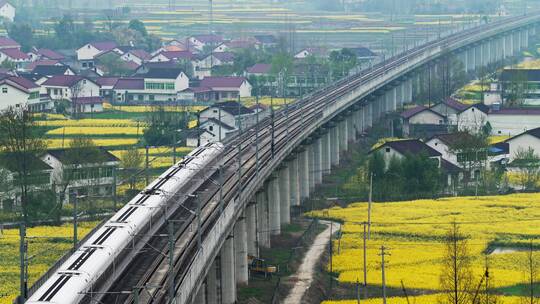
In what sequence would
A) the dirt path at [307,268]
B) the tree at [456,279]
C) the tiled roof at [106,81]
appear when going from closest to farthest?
the tree at [456,279] < the dirt path at [307,268] < the tiled roof at [106,81]

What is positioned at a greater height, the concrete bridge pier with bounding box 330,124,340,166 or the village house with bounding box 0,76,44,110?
the village house with bounding box 0,76,44,110

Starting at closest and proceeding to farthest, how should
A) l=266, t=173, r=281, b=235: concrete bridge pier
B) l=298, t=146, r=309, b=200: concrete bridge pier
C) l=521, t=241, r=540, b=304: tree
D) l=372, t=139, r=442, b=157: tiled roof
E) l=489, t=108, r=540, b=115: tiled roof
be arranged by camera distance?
l=521, t=241, r=540, b=304: tree, l=266, t=173, r=281, b=235: concrete bridge pier, l=298, t=146, r=309, b=200: concrete bridge pier, l=372, t=139, r=442, b=157: tiled roof, l=489, t=108, r=540, b=115: tiled roof

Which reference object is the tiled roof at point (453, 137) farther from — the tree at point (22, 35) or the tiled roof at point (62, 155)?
the tree at point (22, 35)

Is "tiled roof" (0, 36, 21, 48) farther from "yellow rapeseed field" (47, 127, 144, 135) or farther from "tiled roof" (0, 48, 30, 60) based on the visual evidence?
"yellow rapeseed field" (47, 127, 144, 135)

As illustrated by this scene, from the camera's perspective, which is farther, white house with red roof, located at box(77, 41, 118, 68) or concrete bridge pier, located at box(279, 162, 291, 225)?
white house with red roof, located at box(77, 41, 118, 68)

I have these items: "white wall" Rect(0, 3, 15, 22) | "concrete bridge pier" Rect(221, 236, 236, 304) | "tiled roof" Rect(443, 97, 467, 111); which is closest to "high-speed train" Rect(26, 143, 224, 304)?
"concrete bridge pier" Rect(221, 236, 236, 304)

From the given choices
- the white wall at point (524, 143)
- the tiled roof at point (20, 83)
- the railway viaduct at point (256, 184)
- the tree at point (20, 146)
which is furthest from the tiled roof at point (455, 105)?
the tree at point (20, 146)

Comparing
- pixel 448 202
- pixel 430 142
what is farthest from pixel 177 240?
pixel 430 142
